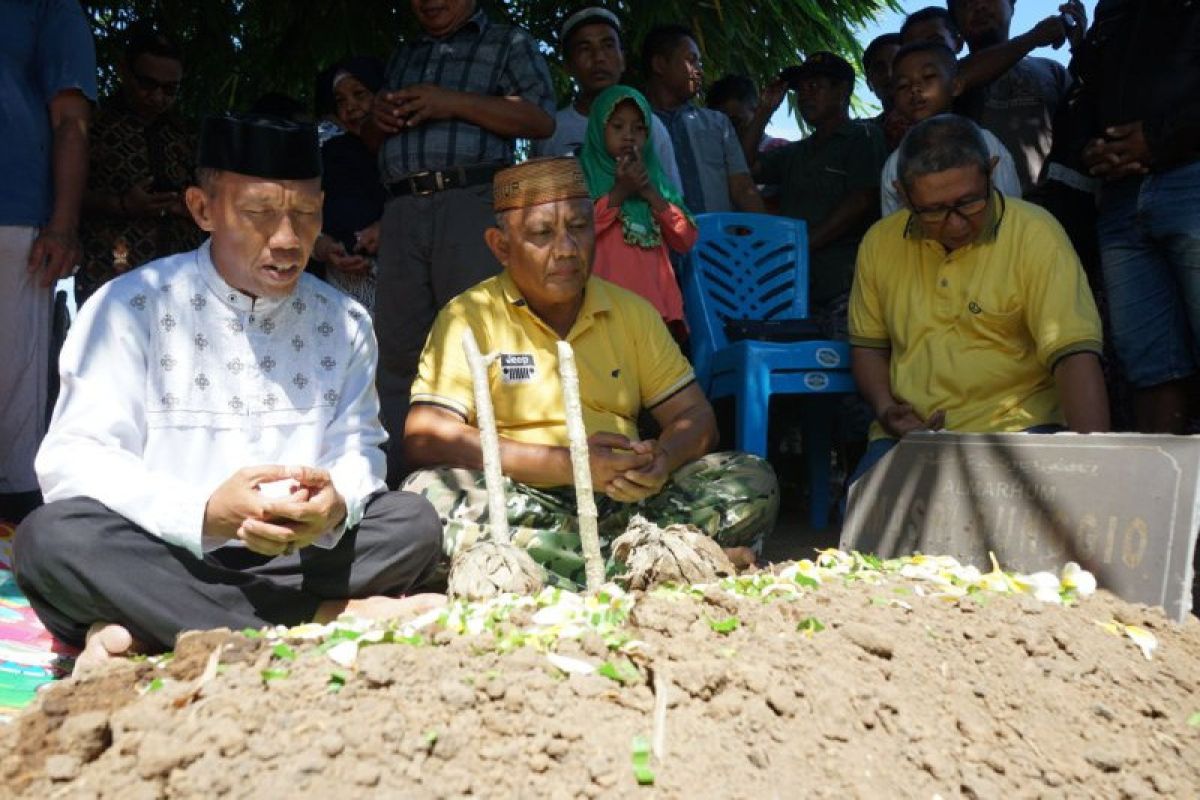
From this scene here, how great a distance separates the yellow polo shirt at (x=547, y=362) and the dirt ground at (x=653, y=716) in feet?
5.02

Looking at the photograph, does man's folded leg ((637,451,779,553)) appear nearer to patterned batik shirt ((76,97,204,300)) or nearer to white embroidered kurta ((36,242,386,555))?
white embroidered kurta ((36,242,386,555))

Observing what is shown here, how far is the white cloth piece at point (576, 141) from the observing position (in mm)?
5223

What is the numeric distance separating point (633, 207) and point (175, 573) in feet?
8.65

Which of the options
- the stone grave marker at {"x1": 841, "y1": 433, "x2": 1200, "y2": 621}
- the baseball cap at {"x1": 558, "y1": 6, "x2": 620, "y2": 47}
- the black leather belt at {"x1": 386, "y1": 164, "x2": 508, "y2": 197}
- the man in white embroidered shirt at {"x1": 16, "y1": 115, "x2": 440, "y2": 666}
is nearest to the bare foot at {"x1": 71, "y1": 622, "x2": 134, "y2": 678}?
the man in white embroidered shirt at {"x1": 16, "y1": 115, "x2": 440, "y2": 666}

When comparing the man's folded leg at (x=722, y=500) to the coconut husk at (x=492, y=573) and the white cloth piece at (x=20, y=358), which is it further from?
the white cloth piece at (x=20, y=358)

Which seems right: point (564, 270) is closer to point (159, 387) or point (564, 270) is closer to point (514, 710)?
point (159, 387)

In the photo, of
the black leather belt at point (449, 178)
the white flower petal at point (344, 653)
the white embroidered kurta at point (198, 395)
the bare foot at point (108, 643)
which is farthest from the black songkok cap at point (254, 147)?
the black leather belt at point (449, 178)

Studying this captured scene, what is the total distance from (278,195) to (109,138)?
7.90 feet

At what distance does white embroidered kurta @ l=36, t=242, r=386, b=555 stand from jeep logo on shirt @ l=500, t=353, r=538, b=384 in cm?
52

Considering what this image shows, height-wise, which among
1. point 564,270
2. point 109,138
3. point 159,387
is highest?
point 109,138

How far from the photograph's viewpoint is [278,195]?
3.01 m

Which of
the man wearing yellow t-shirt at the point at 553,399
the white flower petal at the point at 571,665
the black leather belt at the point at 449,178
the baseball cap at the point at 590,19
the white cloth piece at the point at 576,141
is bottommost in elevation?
the white flower petal at the point at 571,665

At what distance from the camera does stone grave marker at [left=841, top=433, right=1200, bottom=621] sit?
2.77 meters

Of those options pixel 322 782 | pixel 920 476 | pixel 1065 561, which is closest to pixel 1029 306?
pixel 920 476
